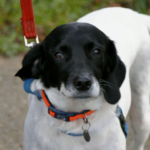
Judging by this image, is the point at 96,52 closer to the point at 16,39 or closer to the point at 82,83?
the point at 82,83

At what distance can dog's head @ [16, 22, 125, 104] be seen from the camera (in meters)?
2.61

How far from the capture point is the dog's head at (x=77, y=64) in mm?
2611

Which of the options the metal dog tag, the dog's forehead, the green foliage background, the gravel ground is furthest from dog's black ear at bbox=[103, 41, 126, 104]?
the green foliage background

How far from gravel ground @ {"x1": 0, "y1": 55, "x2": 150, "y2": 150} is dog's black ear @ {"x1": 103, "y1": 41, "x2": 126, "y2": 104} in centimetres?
183

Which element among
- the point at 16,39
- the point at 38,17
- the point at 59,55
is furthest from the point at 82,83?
the point at 38,17

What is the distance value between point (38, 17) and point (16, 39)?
0.56m

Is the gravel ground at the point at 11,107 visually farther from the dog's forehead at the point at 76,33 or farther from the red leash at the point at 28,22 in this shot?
the dog's forehead at the point at 76,33

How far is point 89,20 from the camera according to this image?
3613 millimetres

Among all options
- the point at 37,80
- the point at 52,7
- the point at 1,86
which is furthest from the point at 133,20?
Result: the point at 52,7

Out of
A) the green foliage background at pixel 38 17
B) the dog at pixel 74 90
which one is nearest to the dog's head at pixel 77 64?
the dog at pixel 74 90

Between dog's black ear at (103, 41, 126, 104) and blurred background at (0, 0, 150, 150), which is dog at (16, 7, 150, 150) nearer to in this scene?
dog's black ear at (103, 41, 126, 104)

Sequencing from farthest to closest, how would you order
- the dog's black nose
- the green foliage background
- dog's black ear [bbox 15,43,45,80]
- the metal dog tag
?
the green foliage background, dog's black ear [bbox 15,43,45,80], the metal dog tag, the dog's black nose

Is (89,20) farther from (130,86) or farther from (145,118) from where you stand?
(145,118)

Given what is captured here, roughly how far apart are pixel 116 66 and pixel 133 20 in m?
0.96
